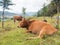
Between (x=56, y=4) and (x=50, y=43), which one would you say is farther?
(x=56, y=4)

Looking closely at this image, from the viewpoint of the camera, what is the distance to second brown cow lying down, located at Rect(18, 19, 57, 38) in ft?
38.9

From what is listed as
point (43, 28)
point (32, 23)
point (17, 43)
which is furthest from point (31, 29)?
point (17, 43)

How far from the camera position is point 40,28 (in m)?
12.7

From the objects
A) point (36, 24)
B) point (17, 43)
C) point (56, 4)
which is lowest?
point (17, 43)

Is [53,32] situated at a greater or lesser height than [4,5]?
lesser

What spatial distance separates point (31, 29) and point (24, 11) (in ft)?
209

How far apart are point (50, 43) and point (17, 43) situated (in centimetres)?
179

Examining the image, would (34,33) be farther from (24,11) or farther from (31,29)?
(24,11)

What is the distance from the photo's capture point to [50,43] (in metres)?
10.3

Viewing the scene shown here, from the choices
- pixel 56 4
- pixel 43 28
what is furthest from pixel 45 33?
pixel 56 4

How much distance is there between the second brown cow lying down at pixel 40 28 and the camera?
11.9 meters

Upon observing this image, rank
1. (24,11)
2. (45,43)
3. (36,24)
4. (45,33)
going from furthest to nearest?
(24,11)
(36,24)
(45,33)
(45,43)

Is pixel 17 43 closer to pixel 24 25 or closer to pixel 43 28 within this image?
pixel 43 28

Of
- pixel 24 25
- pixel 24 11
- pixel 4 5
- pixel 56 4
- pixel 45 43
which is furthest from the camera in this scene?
pixel 24 11
